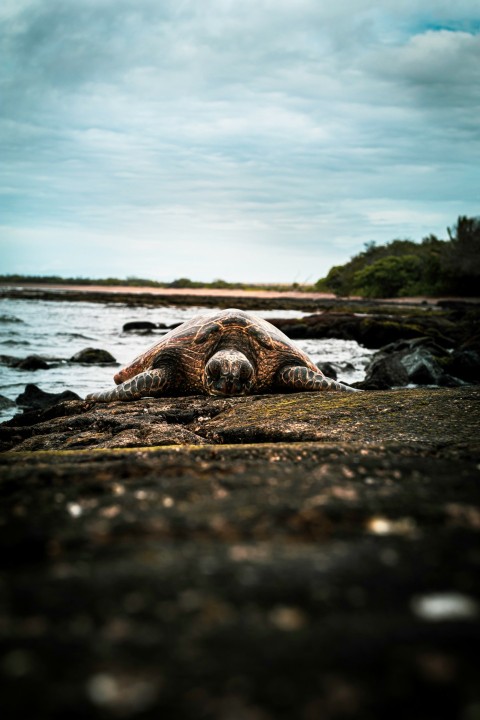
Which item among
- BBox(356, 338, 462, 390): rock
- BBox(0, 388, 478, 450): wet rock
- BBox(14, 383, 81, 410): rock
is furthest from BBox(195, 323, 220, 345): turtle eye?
BBox(356, 338, 462, 390): rock

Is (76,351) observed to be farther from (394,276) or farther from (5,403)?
(394,276)

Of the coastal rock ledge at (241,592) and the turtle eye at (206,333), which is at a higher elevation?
the turtle eye at (206,333)

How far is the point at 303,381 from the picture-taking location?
249 inches

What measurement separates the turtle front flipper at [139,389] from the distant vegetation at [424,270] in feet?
133

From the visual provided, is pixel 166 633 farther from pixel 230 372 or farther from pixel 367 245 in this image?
pixel 367 245

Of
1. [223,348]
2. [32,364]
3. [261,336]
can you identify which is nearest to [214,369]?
[223,348]

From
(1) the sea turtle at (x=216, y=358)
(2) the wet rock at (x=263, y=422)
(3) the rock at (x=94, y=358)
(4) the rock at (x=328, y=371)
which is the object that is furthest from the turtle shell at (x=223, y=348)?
(3) the rock at (x=94, y=358)

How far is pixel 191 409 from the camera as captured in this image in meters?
4.85

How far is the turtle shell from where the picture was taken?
21.2 ft

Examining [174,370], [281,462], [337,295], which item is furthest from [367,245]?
[281,462]

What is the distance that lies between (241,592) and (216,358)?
5.20 metres

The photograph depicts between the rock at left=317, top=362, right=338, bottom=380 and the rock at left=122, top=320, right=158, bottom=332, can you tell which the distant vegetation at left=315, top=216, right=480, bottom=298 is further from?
the rock at left=317, top=362, right=338, bottom=380

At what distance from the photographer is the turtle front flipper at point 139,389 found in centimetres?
617

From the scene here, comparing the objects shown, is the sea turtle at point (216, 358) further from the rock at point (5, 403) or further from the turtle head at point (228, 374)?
the rock at point (5, 403)
